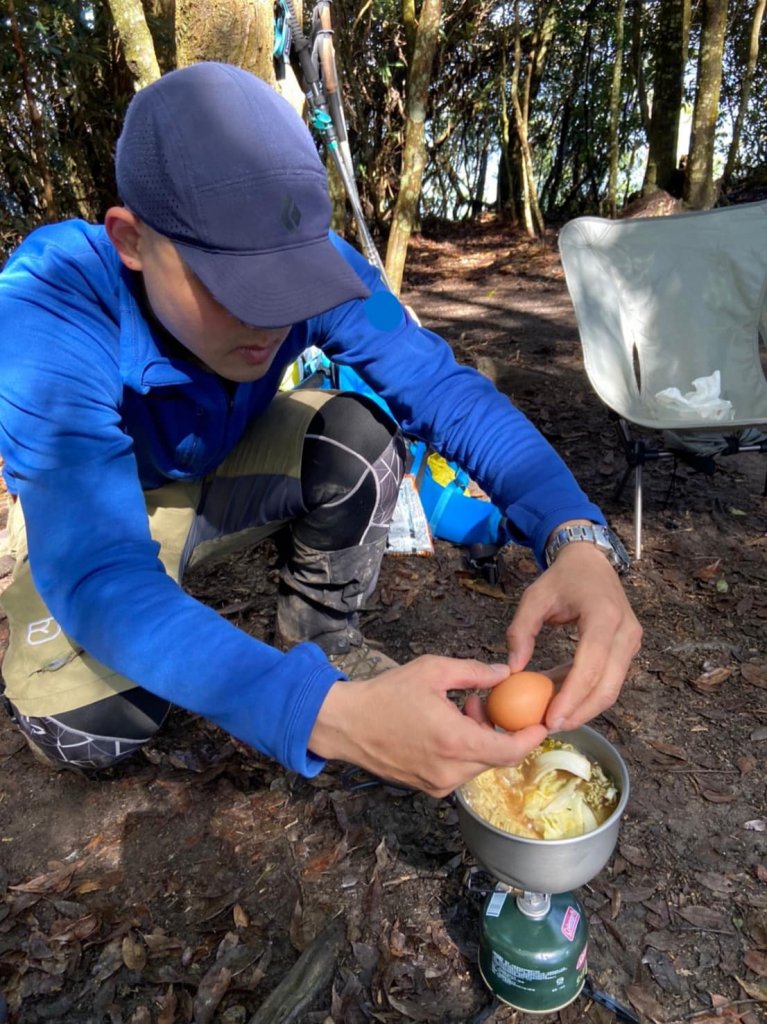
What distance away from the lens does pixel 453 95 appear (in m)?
12.0

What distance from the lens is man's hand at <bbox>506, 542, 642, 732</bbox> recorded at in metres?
1.37

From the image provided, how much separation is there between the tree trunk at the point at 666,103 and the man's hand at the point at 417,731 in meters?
9.32

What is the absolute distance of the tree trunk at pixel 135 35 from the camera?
335 cm

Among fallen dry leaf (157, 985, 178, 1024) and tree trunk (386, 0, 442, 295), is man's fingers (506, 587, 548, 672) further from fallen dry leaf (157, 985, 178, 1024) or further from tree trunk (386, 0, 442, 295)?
tree trunk (386, 0, 442, 295)

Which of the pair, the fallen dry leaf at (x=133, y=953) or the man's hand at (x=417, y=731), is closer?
the man's hand at (x=417, y=731)

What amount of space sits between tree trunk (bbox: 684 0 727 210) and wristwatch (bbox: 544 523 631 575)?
6066 mm

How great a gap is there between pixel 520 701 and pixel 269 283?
891 millimetres

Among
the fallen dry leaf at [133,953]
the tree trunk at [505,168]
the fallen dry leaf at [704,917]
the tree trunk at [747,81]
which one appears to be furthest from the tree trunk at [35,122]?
the tree trunk at [505,168]

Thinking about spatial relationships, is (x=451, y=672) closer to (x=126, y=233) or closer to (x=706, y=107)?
(x=126, y=233)

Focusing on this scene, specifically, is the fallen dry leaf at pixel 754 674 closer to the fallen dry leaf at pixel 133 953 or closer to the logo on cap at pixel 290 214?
the fallen dry leaf at pixel 133 953

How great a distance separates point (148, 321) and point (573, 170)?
12.8 m

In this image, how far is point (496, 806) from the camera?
145 centimetres

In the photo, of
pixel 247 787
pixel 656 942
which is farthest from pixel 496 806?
→ pixel 247 787

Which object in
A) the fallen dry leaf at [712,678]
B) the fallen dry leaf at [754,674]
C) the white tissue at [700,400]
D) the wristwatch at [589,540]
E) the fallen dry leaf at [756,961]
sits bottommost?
the fallen dry leaf at [754,674]
